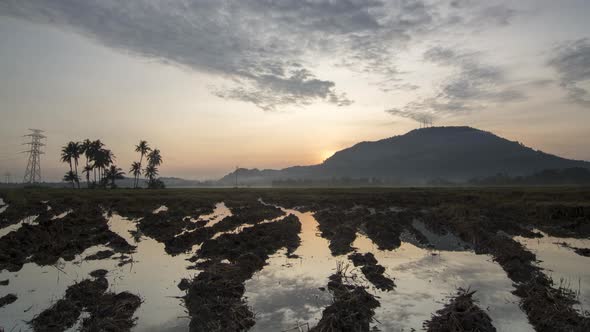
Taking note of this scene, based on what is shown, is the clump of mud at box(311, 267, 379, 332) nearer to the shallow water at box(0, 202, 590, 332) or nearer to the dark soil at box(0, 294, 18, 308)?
the shallow water at box(0, 202, 590, 332)

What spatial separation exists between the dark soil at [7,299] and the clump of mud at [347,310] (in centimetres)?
1142

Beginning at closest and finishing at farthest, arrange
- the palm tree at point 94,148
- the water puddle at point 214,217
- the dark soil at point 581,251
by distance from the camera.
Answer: the dark soil at point 581,251 → the water puddle at point 214,217 → the palm tree at point 94,148

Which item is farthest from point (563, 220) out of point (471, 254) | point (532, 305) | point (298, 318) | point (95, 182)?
point (95, 182)

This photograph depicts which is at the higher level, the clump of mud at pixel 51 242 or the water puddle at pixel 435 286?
the clump of mud at pixel 51 242

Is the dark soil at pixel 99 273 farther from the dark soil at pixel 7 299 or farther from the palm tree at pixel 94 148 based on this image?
the palm tree at pixel 94 148

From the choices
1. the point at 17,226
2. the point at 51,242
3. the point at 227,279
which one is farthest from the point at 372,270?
the point at 17,226

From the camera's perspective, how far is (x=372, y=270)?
16.2 metres

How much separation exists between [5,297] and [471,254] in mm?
23561

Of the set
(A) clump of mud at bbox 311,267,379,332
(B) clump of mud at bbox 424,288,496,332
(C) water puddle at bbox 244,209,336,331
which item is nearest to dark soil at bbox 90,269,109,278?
(C) water puddle at bbox 244,209,336,331

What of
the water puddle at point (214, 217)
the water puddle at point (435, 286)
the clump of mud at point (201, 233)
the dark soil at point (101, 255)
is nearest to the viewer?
the water puddle at point (435, 286)

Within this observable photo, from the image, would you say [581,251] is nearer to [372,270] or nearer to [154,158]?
[372,270]

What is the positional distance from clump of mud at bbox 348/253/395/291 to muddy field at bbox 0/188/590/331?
0.19 ft

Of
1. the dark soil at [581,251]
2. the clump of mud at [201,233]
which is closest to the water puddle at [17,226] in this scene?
the clump of mud at [201,233]

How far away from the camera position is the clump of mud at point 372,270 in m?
14.3
